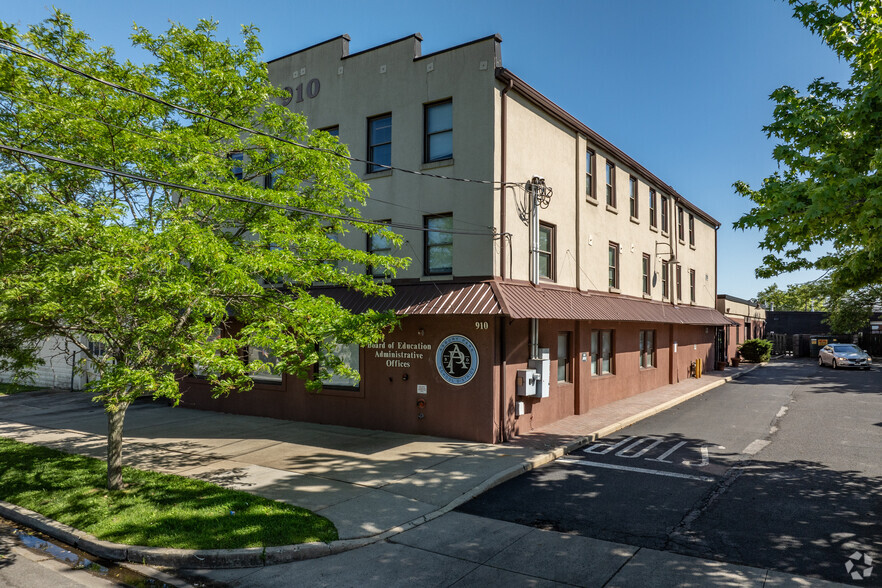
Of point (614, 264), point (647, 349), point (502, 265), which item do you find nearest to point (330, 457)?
point (502, 265)

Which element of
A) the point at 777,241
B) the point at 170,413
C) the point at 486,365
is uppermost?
the point at 777,241

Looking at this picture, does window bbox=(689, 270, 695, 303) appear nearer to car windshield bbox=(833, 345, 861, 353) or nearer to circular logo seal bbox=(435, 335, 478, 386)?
car windshield bbox=(833, 345, 861, 353)

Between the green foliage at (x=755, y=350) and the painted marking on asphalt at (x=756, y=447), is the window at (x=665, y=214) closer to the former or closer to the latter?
the painted marking on asphalt at (x=756, y=447)

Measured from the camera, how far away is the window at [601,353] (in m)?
19.3

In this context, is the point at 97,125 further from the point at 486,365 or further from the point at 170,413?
the point at 170,413

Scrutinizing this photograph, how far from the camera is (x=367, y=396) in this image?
49.7 ft

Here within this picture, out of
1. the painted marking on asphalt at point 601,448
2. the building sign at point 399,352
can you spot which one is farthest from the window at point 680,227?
the building sign at point 399,352

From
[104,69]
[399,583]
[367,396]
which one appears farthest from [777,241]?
[104,69]

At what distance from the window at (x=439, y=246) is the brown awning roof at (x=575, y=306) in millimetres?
1738

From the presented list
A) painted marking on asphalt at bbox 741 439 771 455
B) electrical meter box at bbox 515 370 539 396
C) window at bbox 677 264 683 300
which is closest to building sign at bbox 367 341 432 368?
electrical meter box at bbox 515 370 539 396

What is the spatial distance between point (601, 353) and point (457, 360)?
26.4ft

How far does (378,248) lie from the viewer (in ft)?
50.2

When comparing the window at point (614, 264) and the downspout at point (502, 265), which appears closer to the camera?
the downspout at point (502, 265)

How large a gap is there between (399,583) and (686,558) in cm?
370
